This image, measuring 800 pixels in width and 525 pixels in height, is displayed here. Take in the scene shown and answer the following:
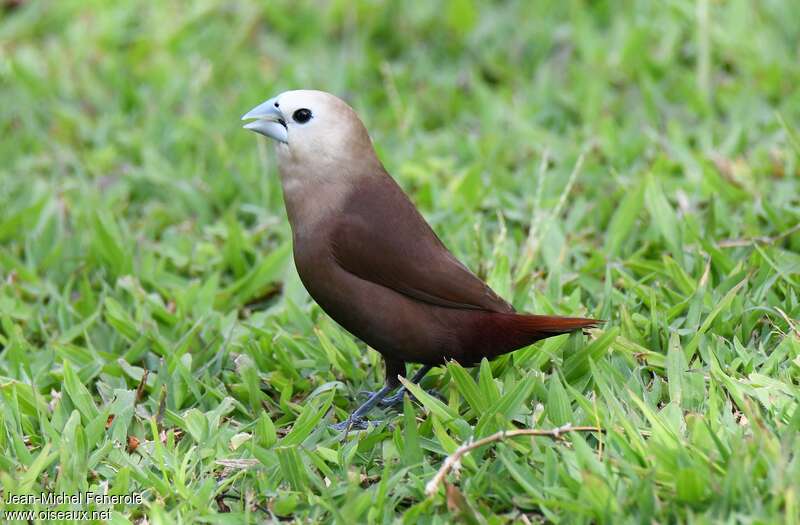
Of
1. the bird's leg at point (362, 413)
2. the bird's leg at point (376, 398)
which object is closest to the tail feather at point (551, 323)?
the bird's leg at point (376, 398)

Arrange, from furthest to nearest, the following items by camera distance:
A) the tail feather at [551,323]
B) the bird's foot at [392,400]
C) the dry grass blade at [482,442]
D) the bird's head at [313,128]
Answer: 1. the bird's foot at [392,400]
2. the bird's head at [313,128]
3. the tail feather at [551,323]
4. the dry grass blade at [482,442]

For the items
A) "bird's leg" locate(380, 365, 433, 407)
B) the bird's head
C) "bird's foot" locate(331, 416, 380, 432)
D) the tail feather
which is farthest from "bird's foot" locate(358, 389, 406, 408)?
the bird's head

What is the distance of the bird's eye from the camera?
379cm

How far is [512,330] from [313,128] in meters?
0.95

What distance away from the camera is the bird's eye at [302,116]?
3.79 m

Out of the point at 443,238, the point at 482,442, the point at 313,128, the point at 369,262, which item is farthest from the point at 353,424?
the point at 443,238

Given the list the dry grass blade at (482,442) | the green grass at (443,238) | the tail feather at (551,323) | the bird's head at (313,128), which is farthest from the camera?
the bird's head at (313,128)

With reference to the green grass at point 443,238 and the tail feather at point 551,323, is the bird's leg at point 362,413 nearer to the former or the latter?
the green grass at point 443,238

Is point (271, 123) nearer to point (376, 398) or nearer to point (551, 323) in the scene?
point (376, 398)

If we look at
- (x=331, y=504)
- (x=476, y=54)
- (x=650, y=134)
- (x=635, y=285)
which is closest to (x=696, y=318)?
(x=635, y=285)

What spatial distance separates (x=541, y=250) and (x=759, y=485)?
208cm

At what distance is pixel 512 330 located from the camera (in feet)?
12.0

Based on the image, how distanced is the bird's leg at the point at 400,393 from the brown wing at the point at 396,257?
340 millimetres

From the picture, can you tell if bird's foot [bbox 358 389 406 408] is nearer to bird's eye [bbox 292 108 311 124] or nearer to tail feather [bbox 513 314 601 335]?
tail feather [bbox 513 314 601 335]
